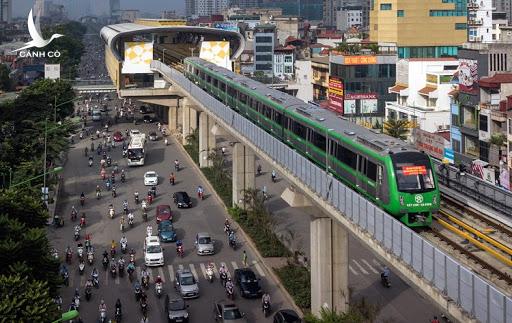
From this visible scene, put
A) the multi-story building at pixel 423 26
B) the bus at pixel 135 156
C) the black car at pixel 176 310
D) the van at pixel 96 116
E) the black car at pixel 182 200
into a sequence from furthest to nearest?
the van at pixel 96 116
the multi-story building at pixel 423 26
the bus at pixel 135 156
the black car at pixel 182 200
the black car at pixel 176 310

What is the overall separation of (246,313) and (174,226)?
14.9m

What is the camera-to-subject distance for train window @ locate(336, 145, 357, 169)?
28.0 metres

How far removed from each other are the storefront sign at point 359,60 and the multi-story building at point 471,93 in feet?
66.7

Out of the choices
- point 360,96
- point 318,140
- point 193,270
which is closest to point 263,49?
point 360,96

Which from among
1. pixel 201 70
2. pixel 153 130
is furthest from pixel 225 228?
pixel 153 130

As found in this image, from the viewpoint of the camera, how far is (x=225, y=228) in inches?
1821

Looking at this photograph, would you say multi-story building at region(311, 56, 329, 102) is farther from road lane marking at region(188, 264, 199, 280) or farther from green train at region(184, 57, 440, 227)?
road lane marking at region(188, 264, 199, 280)

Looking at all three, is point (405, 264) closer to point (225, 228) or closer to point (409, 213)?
point (409, 213)

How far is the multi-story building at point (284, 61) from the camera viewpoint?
120250 mm

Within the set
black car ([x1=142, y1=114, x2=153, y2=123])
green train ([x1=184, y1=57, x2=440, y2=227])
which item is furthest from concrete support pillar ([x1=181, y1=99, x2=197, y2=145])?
green train ([x1=184, y1=57, x2=440, y2=227])

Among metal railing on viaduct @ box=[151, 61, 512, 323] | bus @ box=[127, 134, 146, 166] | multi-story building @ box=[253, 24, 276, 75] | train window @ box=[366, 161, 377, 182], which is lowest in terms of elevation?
bus @ box=[127, 134, 146, 166]

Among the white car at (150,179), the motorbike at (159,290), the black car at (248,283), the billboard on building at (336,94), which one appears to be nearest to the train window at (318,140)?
the black car at (248,283)

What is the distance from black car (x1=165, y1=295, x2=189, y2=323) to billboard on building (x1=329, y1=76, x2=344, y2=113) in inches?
1784

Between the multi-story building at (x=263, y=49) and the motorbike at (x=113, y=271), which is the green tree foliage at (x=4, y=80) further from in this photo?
the motorbike at (x=113, y=271)
